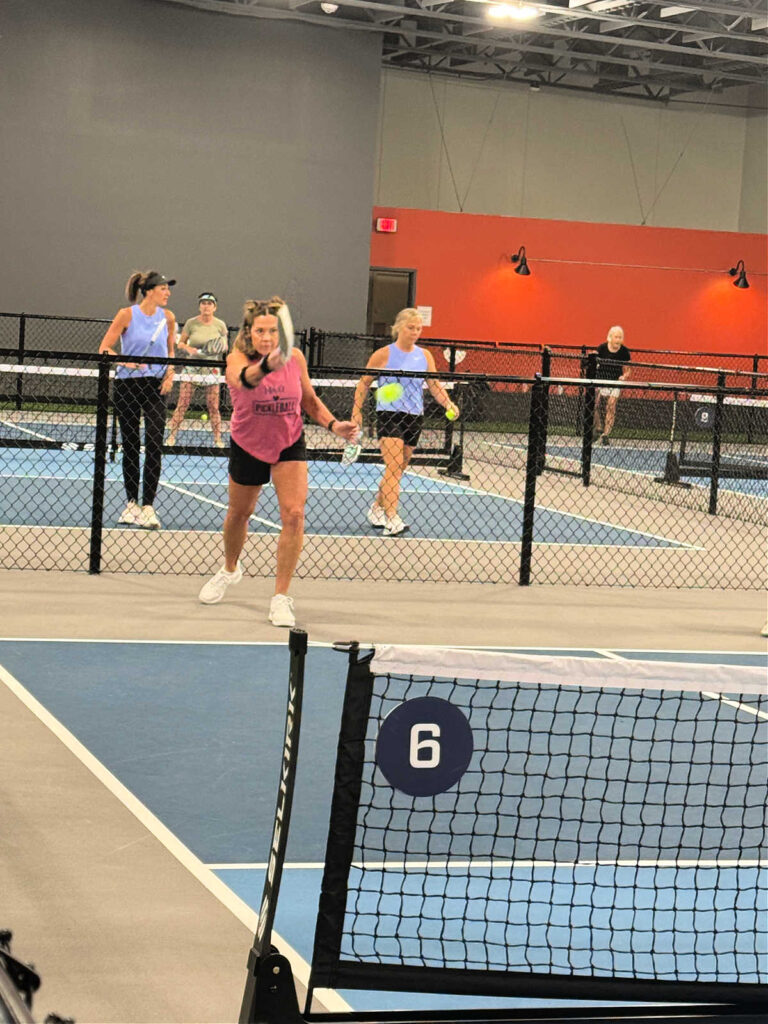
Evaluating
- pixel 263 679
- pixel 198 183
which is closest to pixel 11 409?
pixel 198 183

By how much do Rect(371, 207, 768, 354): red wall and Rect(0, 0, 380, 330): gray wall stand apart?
275 centimetres

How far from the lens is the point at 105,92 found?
78.9 feet

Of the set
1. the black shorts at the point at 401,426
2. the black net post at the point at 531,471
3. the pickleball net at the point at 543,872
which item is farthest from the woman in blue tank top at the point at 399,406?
the pickleball net at the point at 543,872

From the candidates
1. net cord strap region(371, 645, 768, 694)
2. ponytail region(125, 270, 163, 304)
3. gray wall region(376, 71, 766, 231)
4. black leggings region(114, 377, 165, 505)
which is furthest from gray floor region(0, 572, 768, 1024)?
gray wall region(376, 71, 766, 231)

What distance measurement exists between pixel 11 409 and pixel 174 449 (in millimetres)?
6529

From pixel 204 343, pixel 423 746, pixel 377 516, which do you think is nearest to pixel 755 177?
pixel 204 343

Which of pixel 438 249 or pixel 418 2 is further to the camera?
pixel 438 249

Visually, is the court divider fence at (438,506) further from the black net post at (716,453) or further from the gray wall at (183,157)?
the gray wall at (183,157)

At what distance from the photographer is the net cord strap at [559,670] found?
11.2 feet

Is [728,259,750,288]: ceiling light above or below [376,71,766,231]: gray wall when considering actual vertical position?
below

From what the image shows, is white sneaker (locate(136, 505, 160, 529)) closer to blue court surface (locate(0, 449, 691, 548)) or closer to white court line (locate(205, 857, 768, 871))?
blue court surface (locate(0, 449, 691, 548))

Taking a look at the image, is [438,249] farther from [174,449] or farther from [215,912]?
[215,912]

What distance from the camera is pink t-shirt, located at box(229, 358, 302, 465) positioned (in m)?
8.09

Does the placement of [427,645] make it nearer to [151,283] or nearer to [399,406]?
[399,406]
